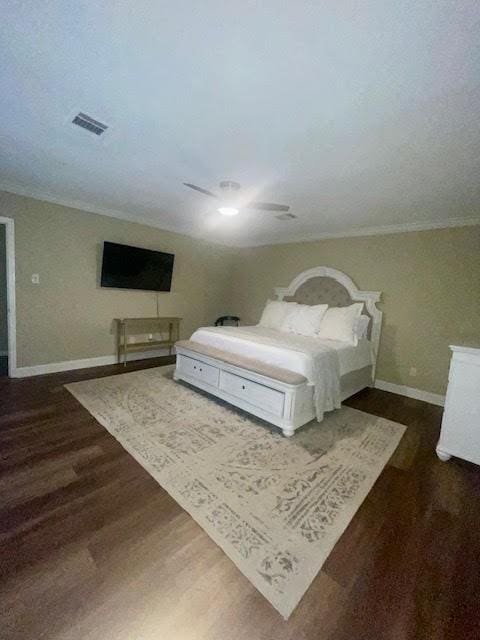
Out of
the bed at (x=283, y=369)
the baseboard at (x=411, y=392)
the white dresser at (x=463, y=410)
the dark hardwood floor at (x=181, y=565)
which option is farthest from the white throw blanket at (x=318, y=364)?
the baseboard at (x=411, y=392)

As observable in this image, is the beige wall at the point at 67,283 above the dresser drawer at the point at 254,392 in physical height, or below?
above

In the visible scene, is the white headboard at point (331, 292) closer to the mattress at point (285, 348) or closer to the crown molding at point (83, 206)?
the mattress at point (285, 348)

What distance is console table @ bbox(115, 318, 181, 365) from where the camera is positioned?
14.0ft

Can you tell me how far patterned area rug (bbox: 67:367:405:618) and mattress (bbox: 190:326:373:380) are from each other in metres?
0.60

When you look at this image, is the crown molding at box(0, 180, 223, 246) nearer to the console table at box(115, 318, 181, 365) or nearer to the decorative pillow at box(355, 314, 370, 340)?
the console table at box(115, 318, 181, 365)

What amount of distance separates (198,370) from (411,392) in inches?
114

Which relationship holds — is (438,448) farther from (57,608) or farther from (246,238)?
(246,238)

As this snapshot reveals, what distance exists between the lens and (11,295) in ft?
10.8

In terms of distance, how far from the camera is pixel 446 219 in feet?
10.7

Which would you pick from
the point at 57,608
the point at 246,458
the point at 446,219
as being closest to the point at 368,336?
the point at 446,219

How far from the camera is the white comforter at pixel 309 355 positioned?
255 cm

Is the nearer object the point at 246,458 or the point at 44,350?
the point at 246,458

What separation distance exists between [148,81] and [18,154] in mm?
1813

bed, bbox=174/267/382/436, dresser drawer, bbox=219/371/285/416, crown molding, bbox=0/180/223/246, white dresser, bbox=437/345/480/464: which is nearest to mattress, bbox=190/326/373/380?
bed, bbox=174/267/382/436
